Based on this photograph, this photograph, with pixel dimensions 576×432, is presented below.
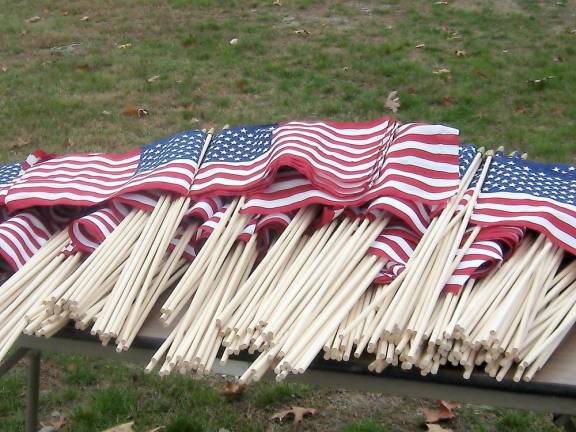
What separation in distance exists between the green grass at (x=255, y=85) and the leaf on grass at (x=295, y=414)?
0.03 meters

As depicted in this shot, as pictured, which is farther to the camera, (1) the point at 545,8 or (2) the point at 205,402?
(1) the point at 545,8

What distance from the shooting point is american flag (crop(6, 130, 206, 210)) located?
1988 mm

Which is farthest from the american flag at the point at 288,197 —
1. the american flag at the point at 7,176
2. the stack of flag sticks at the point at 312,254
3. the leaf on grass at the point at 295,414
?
the leaf on grass at the point at 295,414

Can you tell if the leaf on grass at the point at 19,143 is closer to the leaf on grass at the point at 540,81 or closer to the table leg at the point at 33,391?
the table leg at the point at 33,391

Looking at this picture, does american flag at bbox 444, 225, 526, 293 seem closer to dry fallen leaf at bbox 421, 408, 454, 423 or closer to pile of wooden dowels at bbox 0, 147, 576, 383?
pile of wooden dowels at bbox 0, 147, 576, 383

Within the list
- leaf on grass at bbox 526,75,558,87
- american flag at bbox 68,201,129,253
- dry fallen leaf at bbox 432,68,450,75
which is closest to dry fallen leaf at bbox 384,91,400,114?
dry fallen leaf at bbox 432,68,450,75

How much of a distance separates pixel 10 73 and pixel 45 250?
5.03 m

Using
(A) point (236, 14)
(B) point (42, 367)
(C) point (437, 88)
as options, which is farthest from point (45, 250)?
(A) point (236, 14)

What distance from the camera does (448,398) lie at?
1525mm

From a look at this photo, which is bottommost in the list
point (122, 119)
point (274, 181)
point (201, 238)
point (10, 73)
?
point (201, 238)

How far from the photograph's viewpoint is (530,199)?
1.85 metres

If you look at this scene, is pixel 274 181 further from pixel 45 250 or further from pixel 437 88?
pixel 437 88

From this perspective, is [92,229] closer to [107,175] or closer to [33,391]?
[107,175]

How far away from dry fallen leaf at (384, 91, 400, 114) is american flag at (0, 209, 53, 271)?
3.76m
